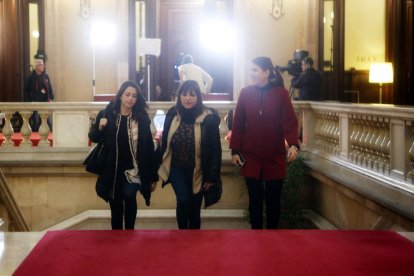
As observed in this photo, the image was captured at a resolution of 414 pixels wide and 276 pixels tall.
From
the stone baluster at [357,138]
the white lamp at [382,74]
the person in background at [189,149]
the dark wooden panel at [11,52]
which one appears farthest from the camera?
the dark wooden panel at [11,52]

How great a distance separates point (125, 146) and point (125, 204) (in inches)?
20.3

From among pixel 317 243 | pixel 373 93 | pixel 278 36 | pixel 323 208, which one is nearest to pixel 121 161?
pixel 317 243

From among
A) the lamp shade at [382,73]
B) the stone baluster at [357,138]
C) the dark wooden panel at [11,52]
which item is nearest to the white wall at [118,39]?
the dark wooden panel at [11,52]

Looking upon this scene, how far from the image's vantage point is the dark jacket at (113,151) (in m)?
5.57

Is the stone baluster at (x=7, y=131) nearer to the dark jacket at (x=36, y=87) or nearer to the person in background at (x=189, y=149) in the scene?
the dark jacket at (x=36, y=87)

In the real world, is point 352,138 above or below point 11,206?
above

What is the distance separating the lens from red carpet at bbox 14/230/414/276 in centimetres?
400

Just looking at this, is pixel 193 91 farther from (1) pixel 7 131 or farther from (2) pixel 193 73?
(2) pixel 193 73

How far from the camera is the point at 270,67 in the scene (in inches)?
225

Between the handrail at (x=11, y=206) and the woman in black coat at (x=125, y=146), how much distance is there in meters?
0.68

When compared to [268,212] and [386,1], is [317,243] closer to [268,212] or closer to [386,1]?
[268,212]

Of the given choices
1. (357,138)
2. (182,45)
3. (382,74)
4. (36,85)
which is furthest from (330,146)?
(182,45)

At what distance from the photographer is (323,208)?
8.18 meters

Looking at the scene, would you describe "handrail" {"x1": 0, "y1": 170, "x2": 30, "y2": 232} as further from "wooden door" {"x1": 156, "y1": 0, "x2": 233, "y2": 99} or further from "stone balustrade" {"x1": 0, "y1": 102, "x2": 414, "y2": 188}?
"wooden door" {"x1": 156, "y1": 0, "x2": 233, "y2": 99}
